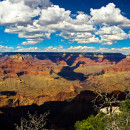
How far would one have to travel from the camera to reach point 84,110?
77812mm

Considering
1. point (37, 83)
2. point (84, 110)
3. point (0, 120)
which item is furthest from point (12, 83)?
point (84, 110)

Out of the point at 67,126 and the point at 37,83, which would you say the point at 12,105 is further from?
the point at 37,83

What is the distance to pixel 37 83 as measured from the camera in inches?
7372

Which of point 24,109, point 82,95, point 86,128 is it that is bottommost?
point 24,109

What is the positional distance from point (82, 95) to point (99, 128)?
72.3 meters

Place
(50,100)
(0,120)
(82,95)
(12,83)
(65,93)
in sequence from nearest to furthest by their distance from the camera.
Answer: (0,120) < (82,95) < (50,100) < (65,93) < (12,83)

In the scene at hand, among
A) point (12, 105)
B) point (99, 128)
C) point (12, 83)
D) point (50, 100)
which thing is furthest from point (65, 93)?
point (99, 128)

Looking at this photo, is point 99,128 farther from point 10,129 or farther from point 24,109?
point 24,109

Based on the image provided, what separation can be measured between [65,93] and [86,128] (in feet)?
342

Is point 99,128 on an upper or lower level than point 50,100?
upper

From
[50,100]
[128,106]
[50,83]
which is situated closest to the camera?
[128,106]

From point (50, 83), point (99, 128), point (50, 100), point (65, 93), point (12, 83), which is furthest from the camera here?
point (50, 83)

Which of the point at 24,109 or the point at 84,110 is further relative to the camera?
the point at 24,109

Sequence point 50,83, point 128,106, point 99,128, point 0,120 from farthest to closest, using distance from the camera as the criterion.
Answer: point 50,83
point 0,120
point 128,106
point 99,128
